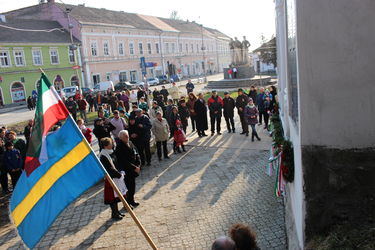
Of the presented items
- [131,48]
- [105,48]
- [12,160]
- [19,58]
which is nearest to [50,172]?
[12,160]

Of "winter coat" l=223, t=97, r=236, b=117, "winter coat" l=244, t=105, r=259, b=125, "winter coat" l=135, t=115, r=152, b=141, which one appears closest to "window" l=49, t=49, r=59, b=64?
"winter coat" l=223, t=97, r=236, b=117

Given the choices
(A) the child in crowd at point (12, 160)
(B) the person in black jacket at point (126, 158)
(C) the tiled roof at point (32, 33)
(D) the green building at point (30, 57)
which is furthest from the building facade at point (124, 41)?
(B) the person in black jacket at point (126, 158)

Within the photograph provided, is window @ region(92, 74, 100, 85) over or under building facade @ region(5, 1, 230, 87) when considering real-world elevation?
under

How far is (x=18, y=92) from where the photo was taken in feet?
122

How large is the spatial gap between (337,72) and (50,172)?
344 centimetres

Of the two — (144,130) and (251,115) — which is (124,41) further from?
(144,130)

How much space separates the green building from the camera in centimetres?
3600

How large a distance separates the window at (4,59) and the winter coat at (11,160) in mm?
31168

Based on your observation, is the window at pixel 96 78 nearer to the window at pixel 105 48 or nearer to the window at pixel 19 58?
the window at pixel 105 48

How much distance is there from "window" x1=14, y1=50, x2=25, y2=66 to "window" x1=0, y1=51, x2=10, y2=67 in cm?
88

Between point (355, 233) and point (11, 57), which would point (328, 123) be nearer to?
point (355, 233)

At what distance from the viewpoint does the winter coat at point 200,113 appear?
13375 mm

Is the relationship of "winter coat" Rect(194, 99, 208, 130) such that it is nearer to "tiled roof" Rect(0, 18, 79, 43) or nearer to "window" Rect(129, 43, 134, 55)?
"tiled roof" Rect(0, 18, 79, 43)

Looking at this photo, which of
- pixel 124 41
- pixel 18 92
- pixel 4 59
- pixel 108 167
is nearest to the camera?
pixel 108 167
